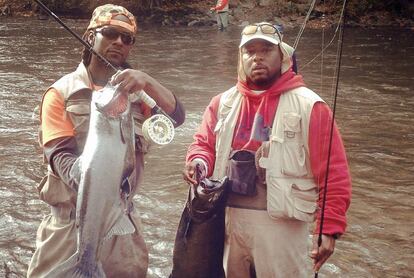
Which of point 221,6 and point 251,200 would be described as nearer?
point 251,200

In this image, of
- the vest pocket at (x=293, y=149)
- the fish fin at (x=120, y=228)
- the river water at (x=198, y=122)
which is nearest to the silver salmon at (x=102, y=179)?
the fish fin at (x=120, y=228)

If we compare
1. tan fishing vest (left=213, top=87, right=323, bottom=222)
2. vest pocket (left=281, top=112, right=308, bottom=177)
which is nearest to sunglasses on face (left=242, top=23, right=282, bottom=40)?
tan fishing vest (left=213, top=87, right=323, bottom=222)

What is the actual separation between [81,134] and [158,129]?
Result: 0.45 metres

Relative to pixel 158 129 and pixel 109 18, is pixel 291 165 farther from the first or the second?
pixel 109 18

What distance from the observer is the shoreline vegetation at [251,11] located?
999 inches

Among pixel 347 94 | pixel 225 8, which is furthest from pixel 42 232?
pixel 225 8

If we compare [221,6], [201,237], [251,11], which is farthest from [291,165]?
[251,11]

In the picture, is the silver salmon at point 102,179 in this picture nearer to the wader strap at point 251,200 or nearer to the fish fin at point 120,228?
the fish fin at point 120,228

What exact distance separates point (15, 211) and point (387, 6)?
24.8 meters

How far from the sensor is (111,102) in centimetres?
260

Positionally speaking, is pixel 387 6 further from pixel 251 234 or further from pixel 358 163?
pixel 251 234

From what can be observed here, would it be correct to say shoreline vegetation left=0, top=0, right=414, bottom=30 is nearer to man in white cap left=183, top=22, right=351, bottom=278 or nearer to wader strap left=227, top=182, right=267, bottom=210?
man in white cap left=183, top=22, right=351, bottom=278

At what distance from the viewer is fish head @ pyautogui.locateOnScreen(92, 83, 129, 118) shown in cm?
256

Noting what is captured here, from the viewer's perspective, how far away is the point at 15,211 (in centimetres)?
598
